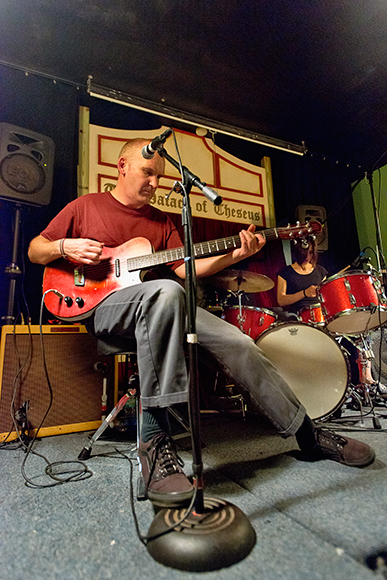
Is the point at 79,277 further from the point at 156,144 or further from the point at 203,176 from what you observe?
the point at 203,176

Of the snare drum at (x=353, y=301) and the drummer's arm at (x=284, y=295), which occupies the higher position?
the drummer's arm at (x=284, y=295)

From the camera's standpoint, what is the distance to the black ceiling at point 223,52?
2.42 metres

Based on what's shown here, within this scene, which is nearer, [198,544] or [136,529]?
[198,544]

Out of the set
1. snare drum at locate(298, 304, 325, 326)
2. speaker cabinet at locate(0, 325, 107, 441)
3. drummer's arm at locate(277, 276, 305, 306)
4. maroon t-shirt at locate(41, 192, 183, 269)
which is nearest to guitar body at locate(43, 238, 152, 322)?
maroon t-shirt at locate(41, 192, 183, 269)

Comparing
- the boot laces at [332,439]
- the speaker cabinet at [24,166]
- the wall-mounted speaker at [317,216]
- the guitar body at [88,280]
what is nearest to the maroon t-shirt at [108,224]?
the guitar body at [88,280]

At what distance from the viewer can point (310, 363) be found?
181 centimetres

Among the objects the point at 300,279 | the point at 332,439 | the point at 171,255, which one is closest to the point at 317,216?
the point at 300,279

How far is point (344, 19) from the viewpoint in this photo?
8.30ft

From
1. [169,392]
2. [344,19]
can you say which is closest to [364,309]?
[169,392]

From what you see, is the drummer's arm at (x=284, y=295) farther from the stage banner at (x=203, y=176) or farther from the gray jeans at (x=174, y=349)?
the gray jeans at (x=174, y=349)

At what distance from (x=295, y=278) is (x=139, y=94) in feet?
7.74

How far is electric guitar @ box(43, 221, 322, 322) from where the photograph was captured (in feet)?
4.81

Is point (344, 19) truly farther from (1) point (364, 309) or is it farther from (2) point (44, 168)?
(2) point (44, 168)

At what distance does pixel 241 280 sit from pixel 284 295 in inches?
39.4
